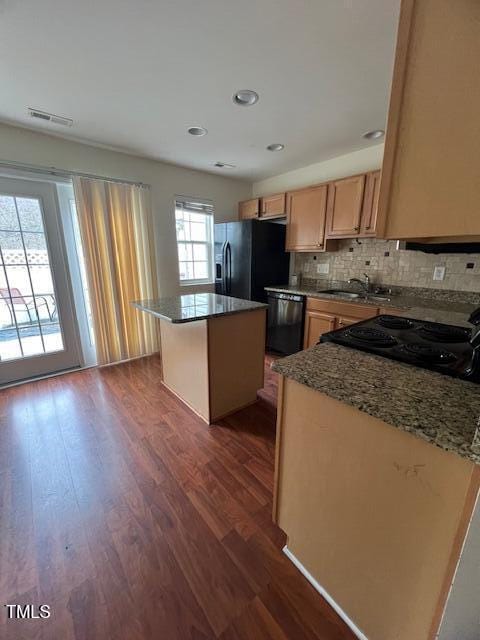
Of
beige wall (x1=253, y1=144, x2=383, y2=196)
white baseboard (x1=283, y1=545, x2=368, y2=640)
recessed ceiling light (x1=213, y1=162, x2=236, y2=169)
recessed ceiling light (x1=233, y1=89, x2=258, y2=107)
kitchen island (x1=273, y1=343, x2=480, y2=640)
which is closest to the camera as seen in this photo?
kitchen island (x1=273, y1=343, x2=480, y2=640)

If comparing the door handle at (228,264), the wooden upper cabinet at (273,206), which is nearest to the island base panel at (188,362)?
the door handle at (228,264)

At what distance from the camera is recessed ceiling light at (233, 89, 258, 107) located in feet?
6.03

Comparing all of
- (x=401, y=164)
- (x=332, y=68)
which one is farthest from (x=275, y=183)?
(x=401, y=164)

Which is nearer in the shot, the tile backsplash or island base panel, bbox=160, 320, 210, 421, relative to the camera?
island base panel, bbox=160, 320, 210, 421

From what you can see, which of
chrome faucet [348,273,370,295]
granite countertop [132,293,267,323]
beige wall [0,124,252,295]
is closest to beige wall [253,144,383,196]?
beige wall [0,124,252,295]

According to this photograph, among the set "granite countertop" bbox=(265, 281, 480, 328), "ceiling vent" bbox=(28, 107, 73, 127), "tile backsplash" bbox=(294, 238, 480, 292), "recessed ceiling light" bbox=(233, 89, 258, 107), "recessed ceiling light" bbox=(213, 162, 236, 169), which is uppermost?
"recessed ceiling light" bbox=(213, 162, 236, 169)

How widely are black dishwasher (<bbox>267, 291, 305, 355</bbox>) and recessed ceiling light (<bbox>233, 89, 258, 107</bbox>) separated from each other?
188 centimetres

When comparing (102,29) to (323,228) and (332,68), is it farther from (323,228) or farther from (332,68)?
(323,228)

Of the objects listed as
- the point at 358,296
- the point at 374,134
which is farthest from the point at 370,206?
the point at 358,296

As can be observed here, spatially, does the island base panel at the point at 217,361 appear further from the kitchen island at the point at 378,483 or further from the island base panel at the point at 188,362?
the kitchen island at the point at 378,483

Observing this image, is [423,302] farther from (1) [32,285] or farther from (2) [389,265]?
(1) [32,285]

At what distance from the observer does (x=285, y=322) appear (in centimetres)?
328

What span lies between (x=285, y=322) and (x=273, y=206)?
162cm

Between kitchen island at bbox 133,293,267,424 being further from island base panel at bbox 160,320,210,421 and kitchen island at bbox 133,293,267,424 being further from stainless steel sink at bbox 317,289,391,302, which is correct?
stainless steel sink at bbox 317,289,391,302
